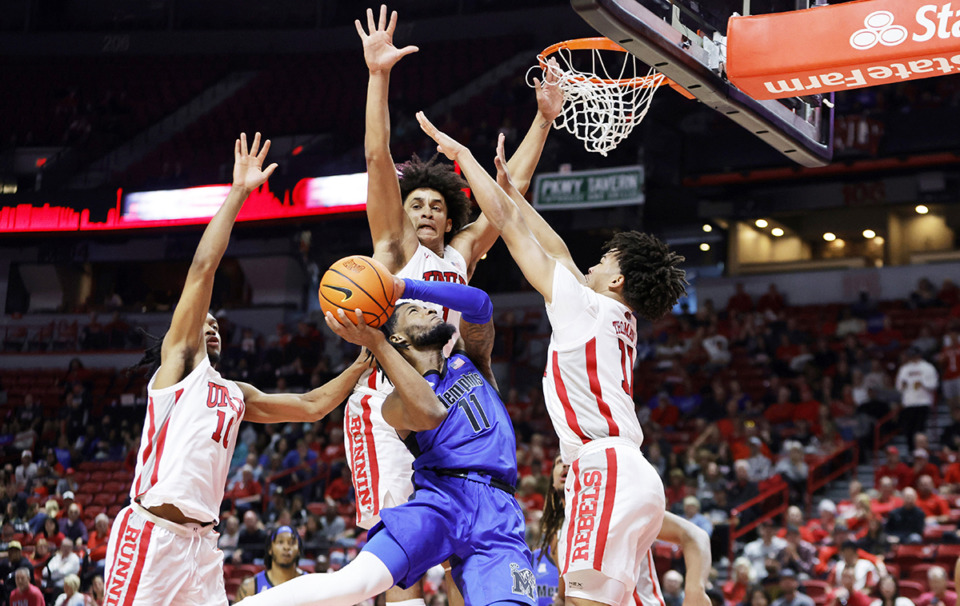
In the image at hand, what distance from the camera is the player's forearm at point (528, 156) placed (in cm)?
529

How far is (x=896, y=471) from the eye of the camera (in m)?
12.1

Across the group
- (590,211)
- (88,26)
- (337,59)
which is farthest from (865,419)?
(88,26)

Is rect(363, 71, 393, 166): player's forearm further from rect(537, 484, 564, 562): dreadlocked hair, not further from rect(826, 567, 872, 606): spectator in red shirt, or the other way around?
rect(826, 567, 872, 606): spectator in red shirt

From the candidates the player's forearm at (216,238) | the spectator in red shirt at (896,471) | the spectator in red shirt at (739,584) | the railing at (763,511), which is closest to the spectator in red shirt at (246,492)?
the railing at (763,511)

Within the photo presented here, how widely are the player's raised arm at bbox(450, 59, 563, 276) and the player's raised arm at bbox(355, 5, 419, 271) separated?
1.63ft

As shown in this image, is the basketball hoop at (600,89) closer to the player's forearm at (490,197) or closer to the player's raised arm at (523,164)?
the player's raised arm at (523,164)

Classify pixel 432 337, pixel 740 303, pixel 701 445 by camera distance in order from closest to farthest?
pixel 432 337, pixel 701 445, pixel 740 303

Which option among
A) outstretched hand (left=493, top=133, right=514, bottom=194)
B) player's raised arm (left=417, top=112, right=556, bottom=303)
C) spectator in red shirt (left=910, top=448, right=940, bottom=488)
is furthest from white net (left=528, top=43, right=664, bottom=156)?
spectator in red shirt (left=910, top=448, right=940, bottom=488)

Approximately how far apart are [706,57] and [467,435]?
2542 mm

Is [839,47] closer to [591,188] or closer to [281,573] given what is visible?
[281,573]

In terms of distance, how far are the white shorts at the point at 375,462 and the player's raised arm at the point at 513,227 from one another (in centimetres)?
100

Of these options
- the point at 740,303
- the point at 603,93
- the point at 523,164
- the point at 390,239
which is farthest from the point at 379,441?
the point at 740,303

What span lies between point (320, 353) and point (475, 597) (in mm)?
16025

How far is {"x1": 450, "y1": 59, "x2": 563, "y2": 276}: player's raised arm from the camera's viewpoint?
520 centimetres
